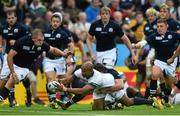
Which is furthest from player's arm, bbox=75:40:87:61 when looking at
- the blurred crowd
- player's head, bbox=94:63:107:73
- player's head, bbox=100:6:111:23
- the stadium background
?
player's head, bbox=94:63:107:73

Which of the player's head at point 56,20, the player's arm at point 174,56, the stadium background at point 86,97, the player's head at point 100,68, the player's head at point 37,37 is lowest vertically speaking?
the stadium background at point 86,97

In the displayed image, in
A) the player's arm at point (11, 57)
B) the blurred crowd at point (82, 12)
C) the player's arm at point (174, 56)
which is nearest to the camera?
the player's arm at point (11, 57)

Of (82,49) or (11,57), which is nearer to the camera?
(11,57)

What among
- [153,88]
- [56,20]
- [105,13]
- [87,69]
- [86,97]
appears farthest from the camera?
[86,97]

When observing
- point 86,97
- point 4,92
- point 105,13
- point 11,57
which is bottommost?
point 86,97

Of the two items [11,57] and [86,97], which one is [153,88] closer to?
[11,57]

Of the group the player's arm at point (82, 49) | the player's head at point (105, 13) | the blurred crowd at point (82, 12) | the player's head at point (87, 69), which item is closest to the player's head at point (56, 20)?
the player's head at point (105, 13)

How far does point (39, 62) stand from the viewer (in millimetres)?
26125

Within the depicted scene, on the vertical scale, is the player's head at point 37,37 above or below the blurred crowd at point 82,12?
below

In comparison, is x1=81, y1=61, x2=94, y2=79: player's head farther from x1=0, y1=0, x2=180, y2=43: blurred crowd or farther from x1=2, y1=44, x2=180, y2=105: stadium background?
x1=0, y1=0, x2=180, y2=43: blurred crowd

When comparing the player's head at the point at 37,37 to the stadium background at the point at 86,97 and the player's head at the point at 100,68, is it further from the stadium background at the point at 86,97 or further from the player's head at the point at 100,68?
the stadium background at the point at 86,97

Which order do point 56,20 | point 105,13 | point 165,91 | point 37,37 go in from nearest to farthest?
point 37,37 → point 105,13 → point 165,91 → point 56,20

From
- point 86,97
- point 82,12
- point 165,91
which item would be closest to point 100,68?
point 165,91

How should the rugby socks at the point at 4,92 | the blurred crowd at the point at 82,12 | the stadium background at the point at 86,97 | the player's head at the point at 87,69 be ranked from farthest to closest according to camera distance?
1. the blurred crowd at the point at 82,12
2. the stadium background at the point at 86,97
3. the rugby socks at the point at 4,92
4. the player's head at the point at 87,69
